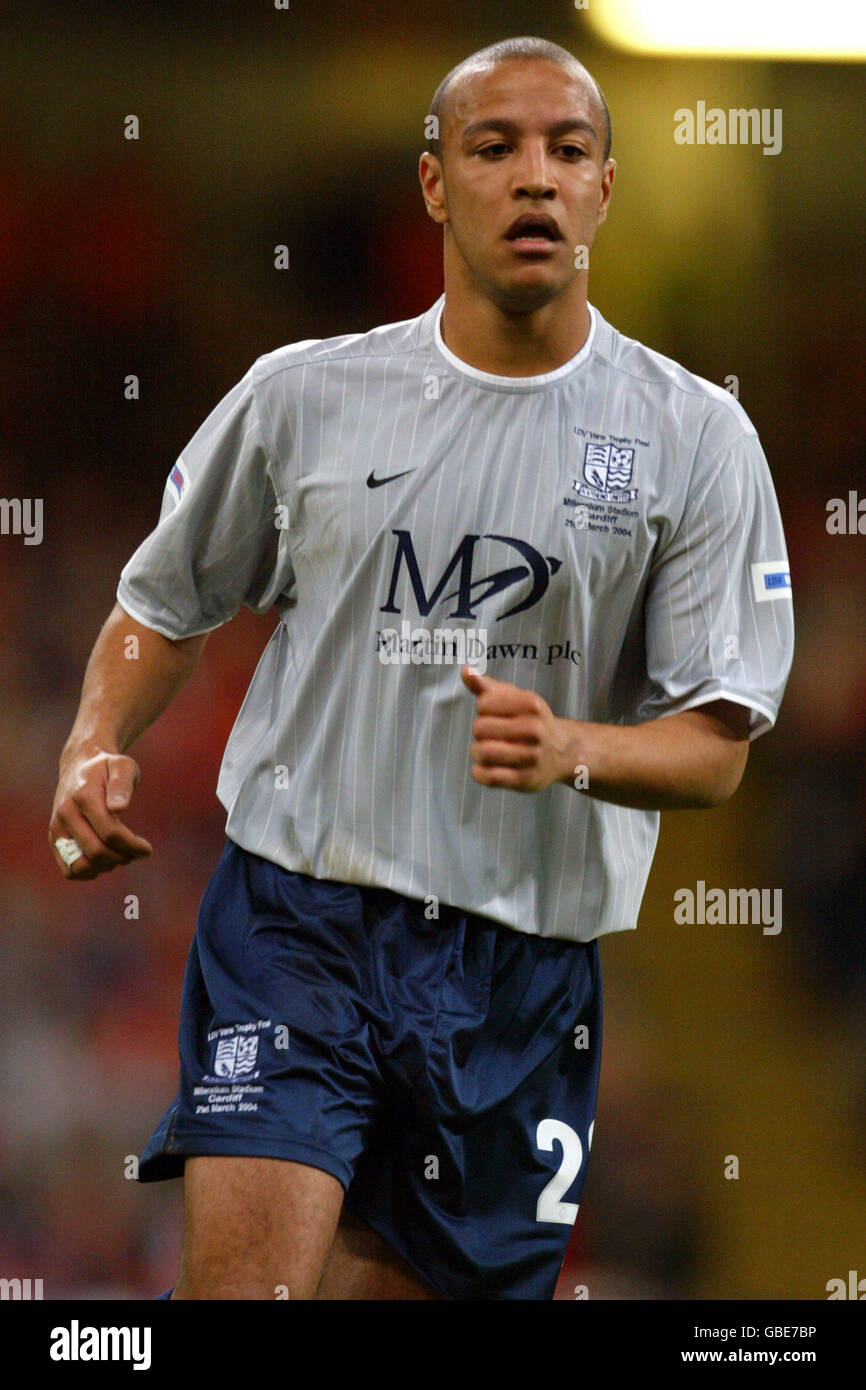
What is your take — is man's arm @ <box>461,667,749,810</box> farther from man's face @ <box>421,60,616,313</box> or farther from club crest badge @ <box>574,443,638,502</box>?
man's face @ <box>421,60,616,313</box>

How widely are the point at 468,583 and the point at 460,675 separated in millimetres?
129

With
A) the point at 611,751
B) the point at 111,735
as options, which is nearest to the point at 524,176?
the point at 611,751

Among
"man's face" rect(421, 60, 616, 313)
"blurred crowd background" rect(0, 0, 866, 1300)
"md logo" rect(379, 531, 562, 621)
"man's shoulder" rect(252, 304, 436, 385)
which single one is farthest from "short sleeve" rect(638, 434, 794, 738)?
"blurred crowd background" rect(0, 0, 866, 1300)

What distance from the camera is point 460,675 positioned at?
238 cm

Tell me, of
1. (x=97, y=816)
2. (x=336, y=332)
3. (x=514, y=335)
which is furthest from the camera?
(x=336, y=332)

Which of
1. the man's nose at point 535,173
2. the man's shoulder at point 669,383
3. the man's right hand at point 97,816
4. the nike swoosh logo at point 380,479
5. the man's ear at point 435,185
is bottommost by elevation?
the man's right hand at point 97,816

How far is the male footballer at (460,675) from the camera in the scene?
2381mm

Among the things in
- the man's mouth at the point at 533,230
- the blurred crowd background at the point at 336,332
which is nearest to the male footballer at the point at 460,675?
the man's mouth at the point at 533,230

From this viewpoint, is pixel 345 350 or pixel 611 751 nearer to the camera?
pixel 611 751

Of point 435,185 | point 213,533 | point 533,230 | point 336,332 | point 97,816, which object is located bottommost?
point 97,816

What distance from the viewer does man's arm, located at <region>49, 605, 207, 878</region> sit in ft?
7.14

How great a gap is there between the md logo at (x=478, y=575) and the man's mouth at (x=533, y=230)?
40 cm

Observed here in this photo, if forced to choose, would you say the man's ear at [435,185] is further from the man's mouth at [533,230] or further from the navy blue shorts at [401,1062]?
the navy blue shorts at [401,1062]

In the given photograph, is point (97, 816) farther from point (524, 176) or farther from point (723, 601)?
point (524, 176)
